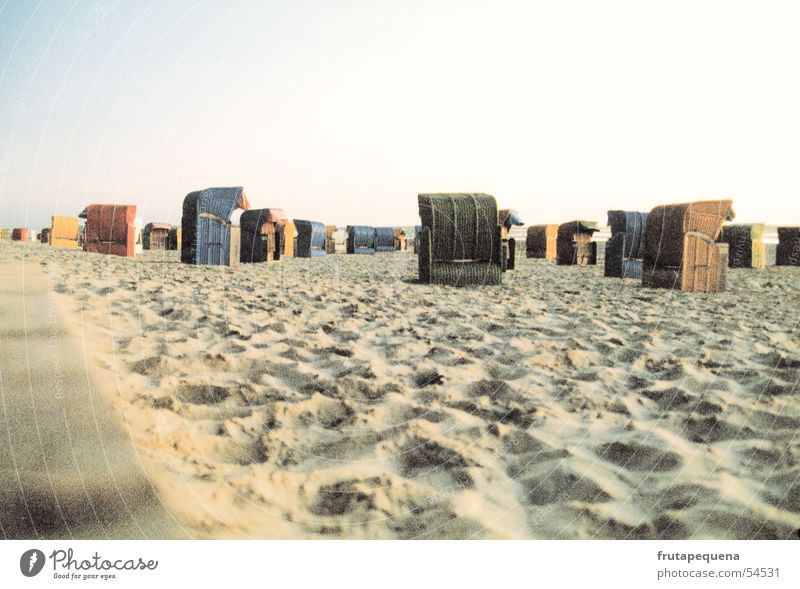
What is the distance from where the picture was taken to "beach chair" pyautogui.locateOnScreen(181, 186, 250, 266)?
42.3ft

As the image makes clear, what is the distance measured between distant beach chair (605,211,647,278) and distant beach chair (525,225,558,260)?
31.1 ft

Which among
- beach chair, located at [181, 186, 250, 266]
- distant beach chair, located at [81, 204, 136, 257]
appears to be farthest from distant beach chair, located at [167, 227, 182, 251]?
beach chair, located at [181, 186, 250, 266]

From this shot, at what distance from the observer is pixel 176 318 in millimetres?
5281

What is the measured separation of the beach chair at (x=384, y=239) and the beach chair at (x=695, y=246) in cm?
2114

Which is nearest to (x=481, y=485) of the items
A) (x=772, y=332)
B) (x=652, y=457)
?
(x=652, y=457)

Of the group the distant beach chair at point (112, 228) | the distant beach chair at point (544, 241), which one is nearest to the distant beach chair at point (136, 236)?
the distant beach chair at point (112, 228)

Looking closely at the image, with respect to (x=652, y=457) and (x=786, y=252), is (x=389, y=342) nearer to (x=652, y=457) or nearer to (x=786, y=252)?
(x=652, y=457)

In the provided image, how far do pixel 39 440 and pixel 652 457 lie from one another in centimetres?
280

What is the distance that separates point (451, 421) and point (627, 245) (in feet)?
33.7

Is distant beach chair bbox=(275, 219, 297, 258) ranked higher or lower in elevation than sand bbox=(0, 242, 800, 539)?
higher

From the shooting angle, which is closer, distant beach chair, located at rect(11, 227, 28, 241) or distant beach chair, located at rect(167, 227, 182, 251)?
distant beach chair, located at rect(167, 227, 182, 251)

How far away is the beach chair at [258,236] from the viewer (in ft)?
55.2

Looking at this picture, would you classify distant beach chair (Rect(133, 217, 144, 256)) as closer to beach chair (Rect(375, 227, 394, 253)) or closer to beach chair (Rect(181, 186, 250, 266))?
beach chair (Rect(181, 186, 250, 266))

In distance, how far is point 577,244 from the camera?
664 inches
